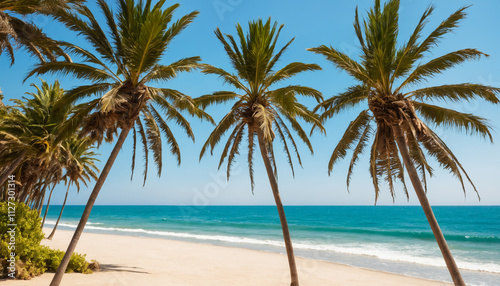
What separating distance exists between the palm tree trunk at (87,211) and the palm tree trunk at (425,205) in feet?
24.2

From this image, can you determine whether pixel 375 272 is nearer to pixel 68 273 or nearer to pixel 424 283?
pixel 424 283

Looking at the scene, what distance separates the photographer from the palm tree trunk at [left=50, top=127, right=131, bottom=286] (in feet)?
23.1

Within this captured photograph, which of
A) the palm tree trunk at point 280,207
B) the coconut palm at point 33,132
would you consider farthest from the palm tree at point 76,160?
the palm tree trunk at point 280,207

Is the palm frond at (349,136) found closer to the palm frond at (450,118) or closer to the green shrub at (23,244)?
the palm frond at (450,118)

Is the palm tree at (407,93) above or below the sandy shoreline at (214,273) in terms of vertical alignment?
above

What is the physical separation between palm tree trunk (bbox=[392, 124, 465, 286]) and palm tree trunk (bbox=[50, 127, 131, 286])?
24.2 feet

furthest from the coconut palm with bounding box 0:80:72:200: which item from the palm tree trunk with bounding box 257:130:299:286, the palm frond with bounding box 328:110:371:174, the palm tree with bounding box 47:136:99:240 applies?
the palm frond with bounding box 328:110:371:174

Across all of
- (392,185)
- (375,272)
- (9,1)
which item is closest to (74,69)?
(9,1)

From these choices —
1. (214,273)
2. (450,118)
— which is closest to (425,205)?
(450,118)

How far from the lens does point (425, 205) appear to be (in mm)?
7441

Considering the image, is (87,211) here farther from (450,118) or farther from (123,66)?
(450,118)

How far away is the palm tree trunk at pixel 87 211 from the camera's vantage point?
7030mm

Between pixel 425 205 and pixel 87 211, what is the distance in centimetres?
841

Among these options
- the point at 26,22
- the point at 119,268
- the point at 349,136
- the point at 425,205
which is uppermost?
the point at 26,22
